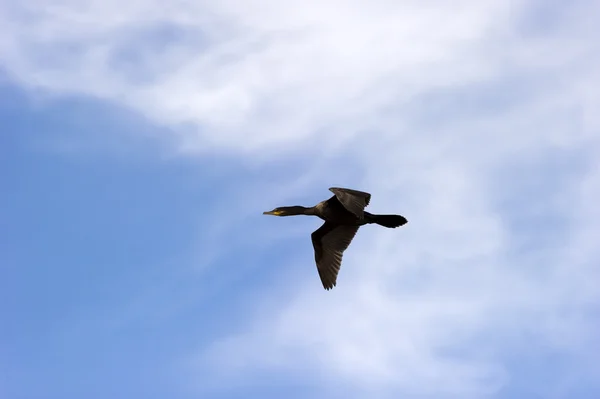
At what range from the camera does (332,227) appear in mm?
18297

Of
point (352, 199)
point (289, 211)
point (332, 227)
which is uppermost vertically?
point (289, 211)

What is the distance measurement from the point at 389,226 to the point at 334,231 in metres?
1.46

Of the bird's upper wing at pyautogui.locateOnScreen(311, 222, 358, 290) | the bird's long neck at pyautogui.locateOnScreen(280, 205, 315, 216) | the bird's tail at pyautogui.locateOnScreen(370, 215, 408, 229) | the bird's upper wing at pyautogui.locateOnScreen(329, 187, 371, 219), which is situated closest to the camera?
the bird's upper wing at pyautogui.locateOnScreen(329, 187, 371, 219)

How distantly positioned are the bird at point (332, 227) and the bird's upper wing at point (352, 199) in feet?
5.18

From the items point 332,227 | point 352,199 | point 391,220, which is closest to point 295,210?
point 332,227

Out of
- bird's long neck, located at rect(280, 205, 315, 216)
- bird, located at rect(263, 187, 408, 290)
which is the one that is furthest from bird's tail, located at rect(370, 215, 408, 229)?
bird's long neck, located at rect(280, 205, 315, 216)

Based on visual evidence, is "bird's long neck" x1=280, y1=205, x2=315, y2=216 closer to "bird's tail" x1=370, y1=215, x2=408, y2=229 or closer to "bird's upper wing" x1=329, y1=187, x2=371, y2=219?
"bird's tail" x1=370, y1=215, x2=408, y2=229

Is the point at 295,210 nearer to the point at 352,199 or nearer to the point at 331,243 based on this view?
the point at 331,243

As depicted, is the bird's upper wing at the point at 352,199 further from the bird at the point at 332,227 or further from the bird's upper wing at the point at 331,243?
the bird's upper wing at the point at 331,243

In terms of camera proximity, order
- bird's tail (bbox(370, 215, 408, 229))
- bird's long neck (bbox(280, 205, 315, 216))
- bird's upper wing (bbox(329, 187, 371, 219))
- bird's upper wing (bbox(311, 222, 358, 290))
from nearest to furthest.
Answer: bird's upper wing (bbox(329, 187, 371, 219)), bird's tail (bbox(370, 215, 408, 229)), bird's long neck (bbox(280, 205, 315, 216)), bird's upper wing (bbox(311, 222, 358, 290))

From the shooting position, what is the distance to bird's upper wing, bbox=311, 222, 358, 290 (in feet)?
59.9

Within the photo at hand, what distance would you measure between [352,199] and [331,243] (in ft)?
10.3

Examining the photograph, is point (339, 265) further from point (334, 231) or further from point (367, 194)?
point (367, 194)

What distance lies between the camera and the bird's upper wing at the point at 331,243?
1827 centimetres
